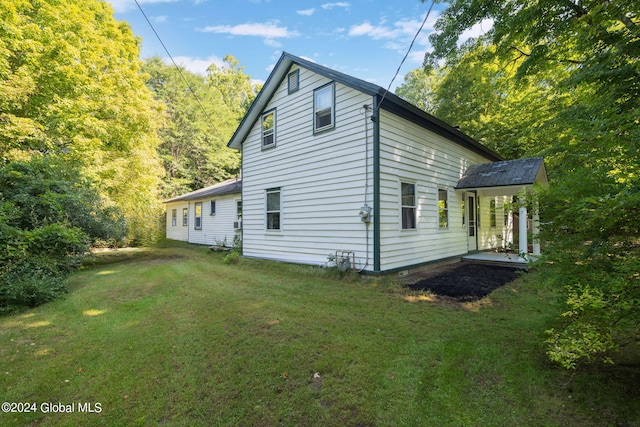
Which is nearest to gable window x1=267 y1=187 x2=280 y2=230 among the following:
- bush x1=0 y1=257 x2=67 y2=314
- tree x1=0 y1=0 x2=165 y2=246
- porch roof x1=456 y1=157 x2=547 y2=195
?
bush x1=0 y1=257 x2=67 y2=314

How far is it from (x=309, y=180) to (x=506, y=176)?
6.30 m

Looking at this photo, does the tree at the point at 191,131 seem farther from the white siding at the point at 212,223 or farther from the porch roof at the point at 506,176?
the porch roof at the point at 506,176

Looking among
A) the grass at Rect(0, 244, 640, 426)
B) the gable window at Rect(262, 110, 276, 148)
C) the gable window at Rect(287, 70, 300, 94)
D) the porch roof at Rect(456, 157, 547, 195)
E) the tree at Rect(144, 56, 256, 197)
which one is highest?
the tree at Rect(144, 56, 256, 197)

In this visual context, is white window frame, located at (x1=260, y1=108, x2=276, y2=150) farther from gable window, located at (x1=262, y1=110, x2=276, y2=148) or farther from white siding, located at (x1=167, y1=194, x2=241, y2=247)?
white siding, located at (x1=167, y1=194, x2=241, y2=247)

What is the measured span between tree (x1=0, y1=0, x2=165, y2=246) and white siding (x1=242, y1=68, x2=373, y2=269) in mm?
6850

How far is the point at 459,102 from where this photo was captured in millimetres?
17219

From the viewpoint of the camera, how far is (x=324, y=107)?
26.1 feet

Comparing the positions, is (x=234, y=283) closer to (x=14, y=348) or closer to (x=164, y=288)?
(x=164, y=288)

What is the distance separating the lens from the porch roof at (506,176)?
8.41 metres

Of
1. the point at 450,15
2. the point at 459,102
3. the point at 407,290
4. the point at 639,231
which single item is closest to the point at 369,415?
the point at 639,231

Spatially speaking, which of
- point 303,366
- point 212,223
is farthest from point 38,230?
point 212,223

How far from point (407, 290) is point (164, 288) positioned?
18.1 ft

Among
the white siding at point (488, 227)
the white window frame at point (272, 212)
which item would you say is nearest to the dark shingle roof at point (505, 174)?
the white siding at point (488, 227)

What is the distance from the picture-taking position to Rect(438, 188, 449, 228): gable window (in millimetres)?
9102
